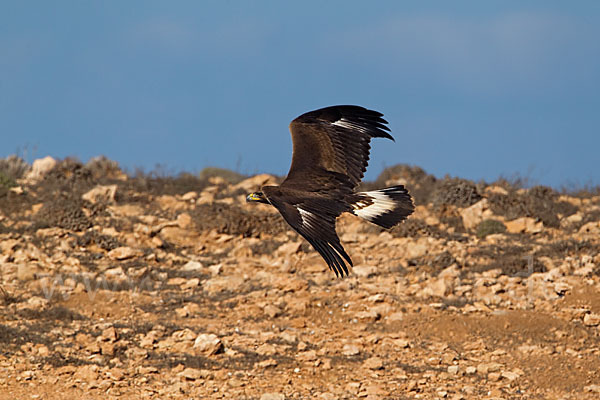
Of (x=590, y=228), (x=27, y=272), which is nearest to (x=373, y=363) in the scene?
(x=27, y=272)

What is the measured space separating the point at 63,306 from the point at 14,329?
4.22 ft

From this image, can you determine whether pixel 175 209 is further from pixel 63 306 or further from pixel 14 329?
pixel 14 329

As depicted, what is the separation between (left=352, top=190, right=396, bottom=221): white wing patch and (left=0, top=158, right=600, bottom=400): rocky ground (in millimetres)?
1952

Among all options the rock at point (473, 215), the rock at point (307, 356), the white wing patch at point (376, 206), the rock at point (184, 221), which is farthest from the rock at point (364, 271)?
the white wing patch at point (376, 206)

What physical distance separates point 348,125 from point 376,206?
1.04 m

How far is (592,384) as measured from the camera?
9062 millimetres

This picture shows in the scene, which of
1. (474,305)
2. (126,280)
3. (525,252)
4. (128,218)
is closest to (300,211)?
(474,305)

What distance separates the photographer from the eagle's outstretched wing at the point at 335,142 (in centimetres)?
874

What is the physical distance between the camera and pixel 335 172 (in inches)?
346

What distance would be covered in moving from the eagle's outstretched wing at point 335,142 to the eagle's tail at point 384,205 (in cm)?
20

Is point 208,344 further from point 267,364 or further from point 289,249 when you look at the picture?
point 289,249

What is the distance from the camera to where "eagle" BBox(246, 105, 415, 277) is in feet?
26.6

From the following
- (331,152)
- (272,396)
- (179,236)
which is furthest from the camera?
(179,236)

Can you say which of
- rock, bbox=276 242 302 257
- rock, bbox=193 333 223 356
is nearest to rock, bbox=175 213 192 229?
rock, bbox=276 242 302 257
